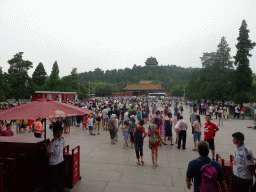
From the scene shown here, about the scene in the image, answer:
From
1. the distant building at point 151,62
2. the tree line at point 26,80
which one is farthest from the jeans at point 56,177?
the distant building at point 151,62

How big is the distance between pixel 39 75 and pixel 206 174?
1640 inches

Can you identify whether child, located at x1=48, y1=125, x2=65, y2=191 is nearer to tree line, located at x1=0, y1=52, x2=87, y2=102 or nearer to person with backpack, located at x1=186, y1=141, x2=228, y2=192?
person with backpack, located at x1=186, y1=141, x2=228, y2=192

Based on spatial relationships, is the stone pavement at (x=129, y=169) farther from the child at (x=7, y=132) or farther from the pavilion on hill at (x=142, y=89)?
the pavilion on hill at (x=142, y=89)

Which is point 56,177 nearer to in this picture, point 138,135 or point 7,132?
point 138,135

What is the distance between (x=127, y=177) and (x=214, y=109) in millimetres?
17082

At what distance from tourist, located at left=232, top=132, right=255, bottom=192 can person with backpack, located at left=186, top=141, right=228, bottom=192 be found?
714 mm

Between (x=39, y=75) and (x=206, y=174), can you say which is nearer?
(x=206, y=174)

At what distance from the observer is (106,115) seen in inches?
486

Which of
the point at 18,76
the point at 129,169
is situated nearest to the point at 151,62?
the point at 18,76

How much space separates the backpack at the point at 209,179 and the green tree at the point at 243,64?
76.5 feet

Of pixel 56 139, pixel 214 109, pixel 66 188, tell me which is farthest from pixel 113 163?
pixel 214 109

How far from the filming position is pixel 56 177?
4.07 m

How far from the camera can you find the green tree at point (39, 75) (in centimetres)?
3841

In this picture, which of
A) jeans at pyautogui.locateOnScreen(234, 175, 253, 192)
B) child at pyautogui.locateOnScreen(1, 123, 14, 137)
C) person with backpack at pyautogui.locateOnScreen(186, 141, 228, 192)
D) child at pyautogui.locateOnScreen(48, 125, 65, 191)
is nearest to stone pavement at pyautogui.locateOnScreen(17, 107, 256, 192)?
child at pyautogui.locateOnScreen(48, 125, 65, 191)
